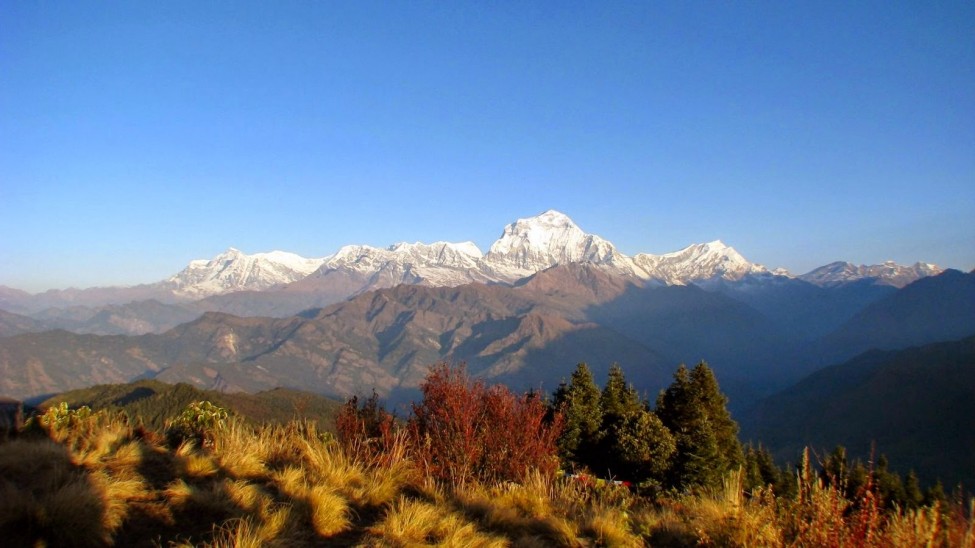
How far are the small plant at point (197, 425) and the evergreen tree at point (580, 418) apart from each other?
90.4ft

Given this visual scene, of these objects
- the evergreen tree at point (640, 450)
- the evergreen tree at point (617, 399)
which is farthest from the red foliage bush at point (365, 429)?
the evergreen tree at point (617, 399)

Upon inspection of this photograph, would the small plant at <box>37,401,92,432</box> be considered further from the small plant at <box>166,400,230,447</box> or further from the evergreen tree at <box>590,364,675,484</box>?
the evergreen tree at <box>590,364,675,484</box>

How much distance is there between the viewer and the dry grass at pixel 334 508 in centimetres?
561

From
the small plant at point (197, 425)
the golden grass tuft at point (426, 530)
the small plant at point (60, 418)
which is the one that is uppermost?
the small plant at point (60, 418)

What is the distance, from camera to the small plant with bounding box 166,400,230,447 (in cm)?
1061

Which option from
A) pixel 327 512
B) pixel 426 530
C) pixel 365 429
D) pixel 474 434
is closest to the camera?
pixel 426 530


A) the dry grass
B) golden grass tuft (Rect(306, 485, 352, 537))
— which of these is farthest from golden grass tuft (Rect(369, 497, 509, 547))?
golden grass tuft (Rect(306, 485, 352, 537))

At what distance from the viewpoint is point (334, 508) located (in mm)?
6855

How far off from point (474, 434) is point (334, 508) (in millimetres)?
4126

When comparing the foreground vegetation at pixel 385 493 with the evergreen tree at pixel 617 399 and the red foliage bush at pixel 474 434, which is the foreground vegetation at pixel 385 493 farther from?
the evergreen tree at pixel 617 399

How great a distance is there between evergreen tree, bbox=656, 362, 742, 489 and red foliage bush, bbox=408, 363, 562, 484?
2785cm

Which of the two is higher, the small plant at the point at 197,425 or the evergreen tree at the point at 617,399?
the small plant at the point at 197,425

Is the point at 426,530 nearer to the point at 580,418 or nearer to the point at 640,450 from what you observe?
the point at 640,450

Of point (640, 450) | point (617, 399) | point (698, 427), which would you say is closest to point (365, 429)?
point (640, 450)
